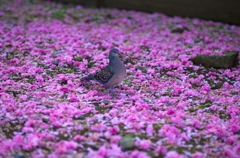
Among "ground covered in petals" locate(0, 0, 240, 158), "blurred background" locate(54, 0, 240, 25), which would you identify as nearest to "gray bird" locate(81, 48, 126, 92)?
"ground covered in petals" locate(0, 0, 240, 158)

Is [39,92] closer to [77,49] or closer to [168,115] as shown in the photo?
[168,115]

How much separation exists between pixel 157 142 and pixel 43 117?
176cm

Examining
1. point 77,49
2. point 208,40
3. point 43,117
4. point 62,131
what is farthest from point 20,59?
point 208,40

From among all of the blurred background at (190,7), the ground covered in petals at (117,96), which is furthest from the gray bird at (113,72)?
the blurred background at (190,7)

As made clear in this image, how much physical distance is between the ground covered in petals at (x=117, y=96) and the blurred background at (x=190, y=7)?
157cm

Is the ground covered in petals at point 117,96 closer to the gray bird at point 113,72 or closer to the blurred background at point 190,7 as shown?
the gray bird at point 113,72

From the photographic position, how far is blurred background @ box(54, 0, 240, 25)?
12.2 m

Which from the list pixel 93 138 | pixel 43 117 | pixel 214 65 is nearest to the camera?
pixel 93 138

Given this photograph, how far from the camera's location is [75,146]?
137 inches

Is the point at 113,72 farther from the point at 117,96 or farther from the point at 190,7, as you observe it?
the point at 190,7

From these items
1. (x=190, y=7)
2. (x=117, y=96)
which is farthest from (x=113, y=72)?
(x=190, y=7)

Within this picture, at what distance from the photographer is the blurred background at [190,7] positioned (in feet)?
40.1

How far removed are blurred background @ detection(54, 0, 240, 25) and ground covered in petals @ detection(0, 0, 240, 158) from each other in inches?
61.8

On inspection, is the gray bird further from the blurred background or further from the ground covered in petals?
the blurred background
